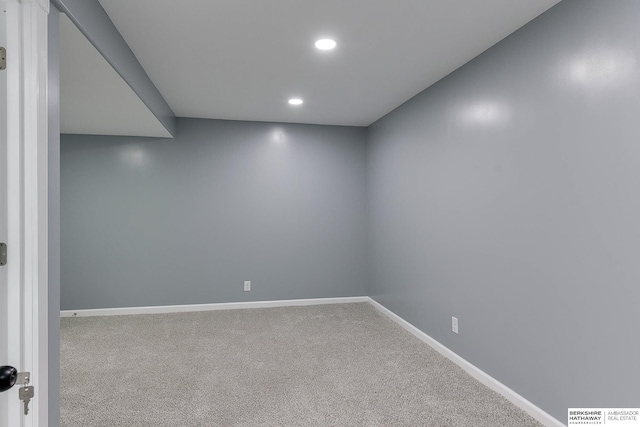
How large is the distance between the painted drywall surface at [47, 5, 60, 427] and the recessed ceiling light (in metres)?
1.54

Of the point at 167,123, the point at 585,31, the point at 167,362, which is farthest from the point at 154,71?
the point at 585,31

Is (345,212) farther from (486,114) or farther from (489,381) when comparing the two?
(489,381)

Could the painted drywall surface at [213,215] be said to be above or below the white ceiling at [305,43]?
below

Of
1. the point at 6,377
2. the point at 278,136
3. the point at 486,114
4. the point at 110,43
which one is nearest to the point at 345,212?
Answer: the point at 278,136

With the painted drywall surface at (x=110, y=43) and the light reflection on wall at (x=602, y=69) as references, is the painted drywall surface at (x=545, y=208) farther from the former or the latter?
the painted drywall surface at (x=110, y=43)

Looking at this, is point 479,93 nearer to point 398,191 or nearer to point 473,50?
point 473,50

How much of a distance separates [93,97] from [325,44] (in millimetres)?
1991

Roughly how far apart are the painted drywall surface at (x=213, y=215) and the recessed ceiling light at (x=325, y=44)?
7.60 feet

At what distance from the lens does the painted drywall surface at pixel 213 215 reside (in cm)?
456

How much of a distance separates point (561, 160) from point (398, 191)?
2.14m

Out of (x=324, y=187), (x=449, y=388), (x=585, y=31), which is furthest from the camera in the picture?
(x=324, y=187)

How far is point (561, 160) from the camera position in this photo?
6.97 ft

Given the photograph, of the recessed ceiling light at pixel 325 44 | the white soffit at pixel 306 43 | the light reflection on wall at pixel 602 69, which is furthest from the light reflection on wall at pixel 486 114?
the recessed ceiling light at pixel 325 44

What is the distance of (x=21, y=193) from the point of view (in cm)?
124
